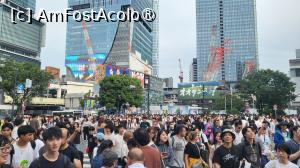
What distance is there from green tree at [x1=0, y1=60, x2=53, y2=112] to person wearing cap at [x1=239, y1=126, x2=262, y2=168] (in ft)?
129

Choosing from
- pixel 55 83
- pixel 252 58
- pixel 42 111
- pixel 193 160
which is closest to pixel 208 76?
pixel 252 58

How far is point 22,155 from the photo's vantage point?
448 cm

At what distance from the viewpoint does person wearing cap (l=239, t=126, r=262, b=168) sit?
5289mm

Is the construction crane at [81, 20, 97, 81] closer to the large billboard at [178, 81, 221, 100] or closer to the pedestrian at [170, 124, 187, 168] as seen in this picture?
the large billboard at [178, 81, 221, 100]

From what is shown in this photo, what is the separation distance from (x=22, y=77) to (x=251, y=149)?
40.9 m

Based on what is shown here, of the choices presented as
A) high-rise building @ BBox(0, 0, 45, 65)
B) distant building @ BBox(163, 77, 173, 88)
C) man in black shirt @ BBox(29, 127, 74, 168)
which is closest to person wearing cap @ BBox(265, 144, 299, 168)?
man in black shirt @ BBox(29, 127, 74, 168)

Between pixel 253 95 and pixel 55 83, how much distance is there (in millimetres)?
58375

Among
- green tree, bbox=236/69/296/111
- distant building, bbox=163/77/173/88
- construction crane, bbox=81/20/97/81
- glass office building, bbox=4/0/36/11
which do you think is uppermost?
glass office building, bbox=4/0/36/11

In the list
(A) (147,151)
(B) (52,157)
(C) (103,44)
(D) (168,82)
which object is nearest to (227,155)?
(A) (147,151)

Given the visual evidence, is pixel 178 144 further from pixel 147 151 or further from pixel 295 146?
pixel 295 146

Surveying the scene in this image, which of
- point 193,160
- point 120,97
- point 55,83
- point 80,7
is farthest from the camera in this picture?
point 80,7

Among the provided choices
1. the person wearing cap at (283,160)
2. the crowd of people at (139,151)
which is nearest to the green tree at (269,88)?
the crowd of people at (139,151)

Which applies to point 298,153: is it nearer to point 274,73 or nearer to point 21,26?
point 274,73

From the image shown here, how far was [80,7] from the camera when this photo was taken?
135m
